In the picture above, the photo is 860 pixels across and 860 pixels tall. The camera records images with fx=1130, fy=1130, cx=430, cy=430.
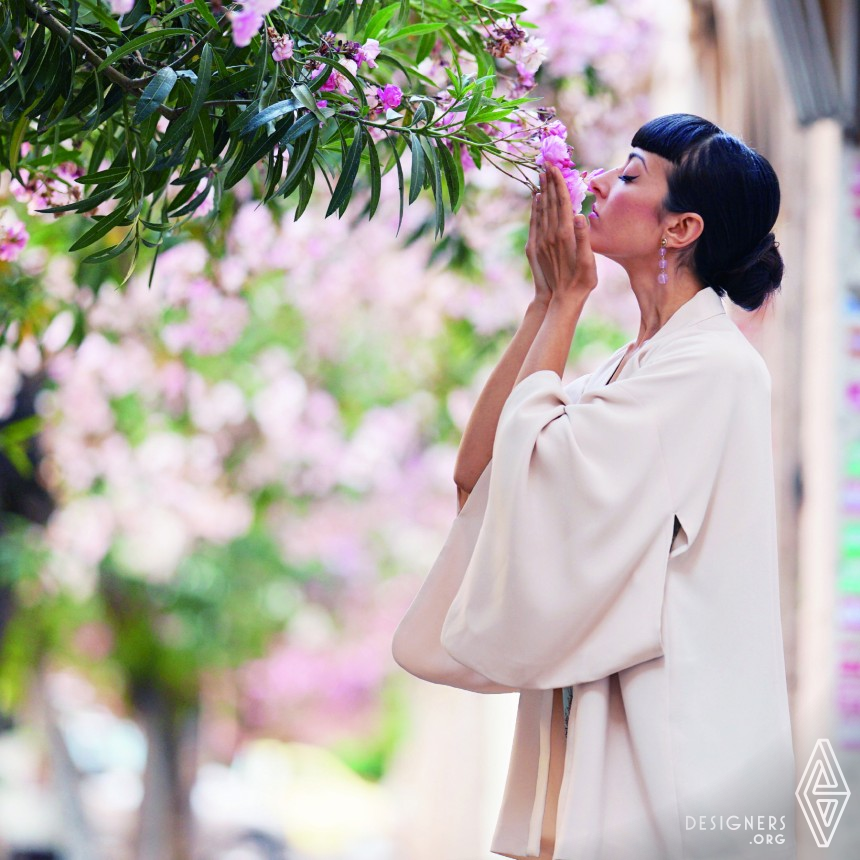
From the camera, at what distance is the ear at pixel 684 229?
4.59 feet

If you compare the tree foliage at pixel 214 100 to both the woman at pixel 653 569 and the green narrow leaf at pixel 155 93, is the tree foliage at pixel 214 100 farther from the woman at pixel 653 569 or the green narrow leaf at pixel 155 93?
the woman at pixel 653 569

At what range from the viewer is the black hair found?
4.58 feet

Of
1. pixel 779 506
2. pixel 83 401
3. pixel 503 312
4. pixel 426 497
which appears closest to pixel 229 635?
pixel 426 497

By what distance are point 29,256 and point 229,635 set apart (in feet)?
14.7

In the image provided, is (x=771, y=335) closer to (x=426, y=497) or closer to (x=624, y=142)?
(x=624, y=142)

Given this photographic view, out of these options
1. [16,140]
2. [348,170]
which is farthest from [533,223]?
[16,140]

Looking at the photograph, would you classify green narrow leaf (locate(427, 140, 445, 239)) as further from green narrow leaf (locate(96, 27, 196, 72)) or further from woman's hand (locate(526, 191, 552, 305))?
green narrow leaf (locate(96, 27, 196, 72))

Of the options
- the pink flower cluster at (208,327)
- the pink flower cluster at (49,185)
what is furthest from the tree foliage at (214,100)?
the pink flower cluster at (208,327)

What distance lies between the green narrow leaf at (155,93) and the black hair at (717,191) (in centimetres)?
59

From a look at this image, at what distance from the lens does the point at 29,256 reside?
2.68m

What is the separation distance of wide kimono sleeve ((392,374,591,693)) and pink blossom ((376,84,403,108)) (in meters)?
0.47

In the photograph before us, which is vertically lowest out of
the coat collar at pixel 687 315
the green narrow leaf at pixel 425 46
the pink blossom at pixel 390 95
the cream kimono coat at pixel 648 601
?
the cream kimono coat at pixel 648 601

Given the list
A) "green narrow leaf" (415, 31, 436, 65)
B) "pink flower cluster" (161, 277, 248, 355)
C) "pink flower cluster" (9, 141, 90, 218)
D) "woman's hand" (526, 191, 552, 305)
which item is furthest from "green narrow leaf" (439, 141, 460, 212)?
"pink flower cluster" (161, 277, 248, 355)

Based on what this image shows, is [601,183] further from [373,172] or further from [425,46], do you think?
[425,46]
